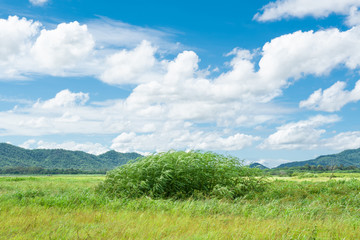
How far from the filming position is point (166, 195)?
1609 cm

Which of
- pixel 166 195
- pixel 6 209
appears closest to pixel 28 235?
pixel 6 209

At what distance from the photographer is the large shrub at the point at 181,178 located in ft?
51.6

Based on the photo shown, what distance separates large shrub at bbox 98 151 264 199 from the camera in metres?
15.7

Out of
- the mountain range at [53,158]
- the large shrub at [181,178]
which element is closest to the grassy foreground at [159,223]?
the large shrub at [181,178]

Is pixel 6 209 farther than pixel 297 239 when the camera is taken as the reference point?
Yes

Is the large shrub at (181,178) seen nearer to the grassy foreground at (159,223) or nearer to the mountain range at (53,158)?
the grassy foreground at (159,223)

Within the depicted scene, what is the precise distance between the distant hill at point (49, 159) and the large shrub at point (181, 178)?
148m

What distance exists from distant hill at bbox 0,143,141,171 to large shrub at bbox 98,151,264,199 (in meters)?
148

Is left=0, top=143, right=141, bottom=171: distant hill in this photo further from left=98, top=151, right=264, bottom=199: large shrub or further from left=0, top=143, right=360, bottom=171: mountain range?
left=98, top=151, right=264, bottom=199: large shrub

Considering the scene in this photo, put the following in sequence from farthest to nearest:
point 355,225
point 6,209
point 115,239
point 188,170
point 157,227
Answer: point 188,170, point 6,209, point 355,225, point 157,227, point 115,239

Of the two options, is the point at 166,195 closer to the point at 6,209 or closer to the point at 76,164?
the point at 6,209

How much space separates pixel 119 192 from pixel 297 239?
10545mm

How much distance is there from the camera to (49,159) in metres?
177

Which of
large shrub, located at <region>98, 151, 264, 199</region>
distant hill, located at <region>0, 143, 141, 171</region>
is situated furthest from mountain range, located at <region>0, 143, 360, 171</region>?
large shrub, located at <region>98, 151, 264, 199</region>
